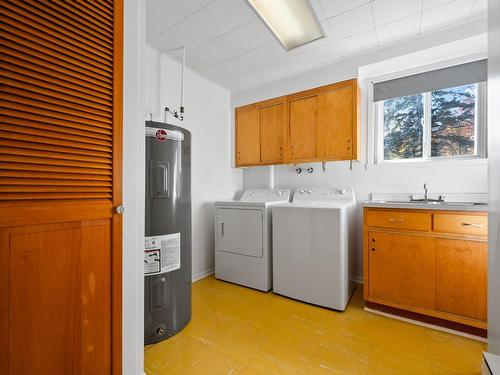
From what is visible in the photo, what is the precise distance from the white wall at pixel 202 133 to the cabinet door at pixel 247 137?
0.22 meters

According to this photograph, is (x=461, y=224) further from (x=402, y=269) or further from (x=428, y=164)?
(x=428, y=164)

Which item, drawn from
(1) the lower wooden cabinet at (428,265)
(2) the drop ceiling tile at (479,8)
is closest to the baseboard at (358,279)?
(1) the lower wooden cabinet at (428,265)

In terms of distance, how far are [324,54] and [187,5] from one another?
1.44 metres

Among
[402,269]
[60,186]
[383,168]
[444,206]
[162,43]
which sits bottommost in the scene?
[402,269]

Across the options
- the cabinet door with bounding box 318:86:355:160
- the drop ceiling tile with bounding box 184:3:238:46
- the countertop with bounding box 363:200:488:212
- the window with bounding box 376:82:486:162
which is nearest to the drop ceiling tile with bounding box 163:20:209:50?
the drop ceiling tile with bounding box 184:3:238:46

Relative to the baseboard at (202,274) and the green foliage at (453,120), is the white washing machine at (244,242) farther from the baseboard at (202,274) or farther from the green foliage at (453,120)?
the green foliage at (453,120)

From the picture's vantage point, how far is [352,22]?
6.37 ft

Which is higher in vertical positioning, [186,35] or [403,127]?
[186,35]

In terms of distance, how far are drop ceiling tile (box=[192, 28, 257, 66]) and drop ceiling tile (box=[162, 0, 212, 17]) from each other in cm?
38

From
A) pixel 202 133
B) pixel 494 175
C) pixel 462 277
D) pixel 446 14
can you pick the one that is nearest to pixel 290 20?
pixel 446 14

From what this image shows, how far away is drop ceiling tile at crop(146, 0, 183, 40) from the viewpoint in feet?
5.74

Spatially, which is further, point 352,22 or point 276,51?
point 276,51

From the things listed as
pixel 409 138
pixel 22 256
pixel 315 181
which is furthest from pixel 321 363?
pixel 409 138

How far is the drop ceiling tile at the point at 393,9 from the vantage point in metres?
1.74
